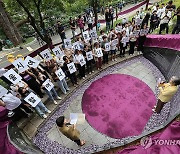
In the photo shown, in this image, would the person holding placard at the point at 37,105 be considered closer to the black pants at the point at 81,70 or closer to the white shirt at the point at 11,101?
the white shirt at the point at 11,101

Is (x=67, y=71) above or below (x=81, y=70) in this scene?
above

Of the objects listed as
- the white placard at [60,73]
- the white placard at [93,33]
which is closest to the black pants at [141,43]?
the white placard at [93,33]

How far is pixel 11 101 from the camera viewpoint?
525 centimetres

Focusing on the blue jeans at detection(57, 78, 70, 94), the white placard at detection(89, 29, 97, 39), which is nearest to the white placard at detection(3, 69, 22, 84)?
the blue jeans at detection(57, 78, 70, 94)

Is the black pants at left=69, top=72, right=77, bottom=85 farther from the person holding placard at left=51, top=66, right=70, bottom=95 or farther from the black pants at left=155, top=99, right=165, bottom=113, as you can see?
the black pants at left=155, top=99, right=165, bottom=113

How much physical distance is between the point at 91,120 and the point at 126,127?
1.31 m

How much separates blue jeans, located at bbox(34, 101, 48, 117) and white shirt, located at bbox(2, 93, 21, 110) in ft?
2.53

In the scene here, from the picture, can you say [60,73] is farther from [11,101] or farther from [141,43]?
[141,43]

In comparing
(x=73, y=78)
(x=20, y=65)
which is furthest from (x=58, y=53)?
(x=20, y=65)

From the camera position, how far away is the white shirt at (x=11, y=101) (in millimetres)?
5172

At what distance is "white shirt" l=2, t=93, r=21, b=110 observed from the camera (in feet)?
17.0

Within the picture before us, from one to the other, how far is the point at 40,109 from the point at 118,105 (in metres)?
3.10

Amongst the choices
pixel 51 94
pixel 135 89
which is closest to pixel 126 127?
pixel 135 89

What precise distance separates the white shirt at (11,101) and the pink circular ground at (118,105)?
2581 millimetres
